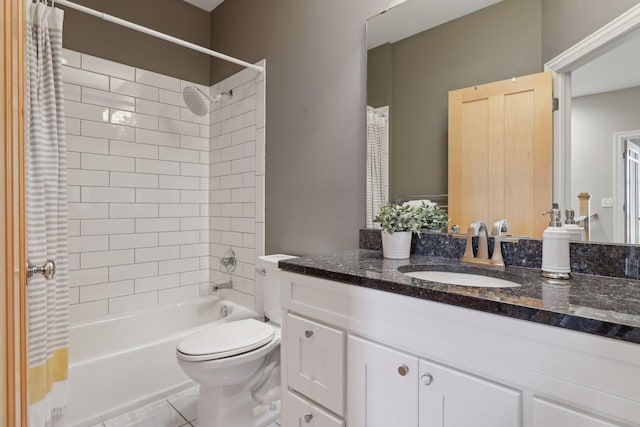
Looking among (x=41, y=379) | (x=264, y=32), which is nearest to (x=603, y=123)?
(x=264, y=32)

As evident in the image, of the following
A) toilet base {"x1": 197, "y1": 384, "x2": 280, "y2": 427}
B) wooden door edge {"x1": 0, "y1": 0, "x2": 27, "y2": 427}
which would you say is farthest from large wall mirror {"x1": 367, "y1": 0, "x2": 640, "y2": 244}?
wooden door edge {"x1": 0, "y1": 0, "x2": 27, "y2": 427}

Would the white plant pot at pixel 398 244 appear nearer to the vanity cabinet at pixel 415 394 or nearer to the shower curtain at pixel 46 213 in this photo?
the vanity cabinet at pixel 415 394

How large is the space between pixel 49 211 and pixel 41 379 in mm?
704

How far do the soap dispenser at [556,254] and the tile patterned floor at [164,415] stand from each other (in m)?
1.51

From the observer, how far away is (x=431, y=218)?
57.8 inches

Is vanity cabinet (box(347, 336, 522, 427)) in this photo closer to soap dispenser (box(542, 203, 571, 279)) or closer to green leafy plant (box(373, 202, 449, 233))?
soap dispenser (box(542, 203, 571, 279))

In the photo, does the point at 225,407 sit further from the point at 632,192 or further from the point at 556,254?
the point at 632,192

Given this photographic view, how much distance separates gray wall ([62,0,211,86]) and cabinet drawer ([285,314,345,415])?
2158 millimetres

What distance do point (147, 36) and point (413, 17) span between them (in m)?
1.89

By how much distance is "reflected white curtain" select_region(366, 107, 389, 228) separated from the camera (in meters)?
1.67

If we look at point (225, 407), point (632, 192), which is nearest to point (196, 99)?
point (225, 407)

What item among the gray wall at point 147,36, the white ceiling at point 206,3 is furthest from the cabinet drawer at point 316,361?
the white ceiling at point 206,3

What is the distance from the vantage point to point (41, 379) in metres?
1.45

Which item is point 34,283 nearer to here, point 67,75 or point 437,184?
point 67,75
